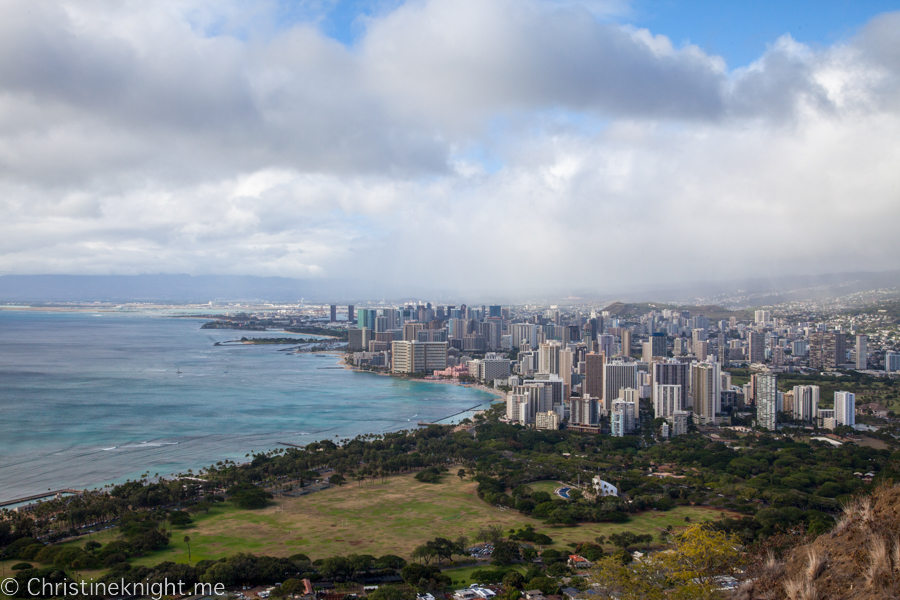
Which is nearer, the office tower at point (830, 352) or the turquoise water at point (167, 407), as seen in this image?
the turquoise water at point (167, 407)

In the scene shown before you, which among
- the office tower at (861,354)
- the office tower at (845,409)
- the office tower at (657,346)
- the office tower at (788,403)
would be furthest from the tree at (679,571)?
the office tower at (861,354)

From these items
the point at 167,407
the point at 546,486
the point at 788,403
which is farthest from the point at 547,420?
the point at 167,407

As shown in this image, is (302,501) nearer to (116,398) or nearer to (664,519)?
(664,519)

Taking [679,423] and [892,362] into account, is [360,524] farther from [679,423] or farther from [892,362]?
[892,362]

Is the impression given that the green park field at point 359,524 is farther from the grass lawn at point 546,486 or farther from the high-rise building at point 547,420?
the high-rise building at point 547,420

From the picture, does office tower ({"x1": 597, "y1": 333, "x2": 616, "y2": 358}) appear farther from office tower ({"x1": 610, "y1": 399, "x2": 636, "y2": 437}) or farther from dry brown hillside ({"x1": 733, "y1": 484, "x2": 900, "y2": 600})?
dry brown hillside ({"x1": 733, "y1": 484, "x2": 900, "y2": 600})

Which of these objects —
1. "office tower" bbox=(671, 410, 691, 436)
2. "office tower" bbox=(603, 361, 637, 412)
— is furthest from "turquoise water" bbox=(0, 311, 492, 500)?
"office tower" bbox=(671, 410, 691, 436)

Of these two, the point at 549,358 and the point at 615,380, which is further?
the point at 549,358
